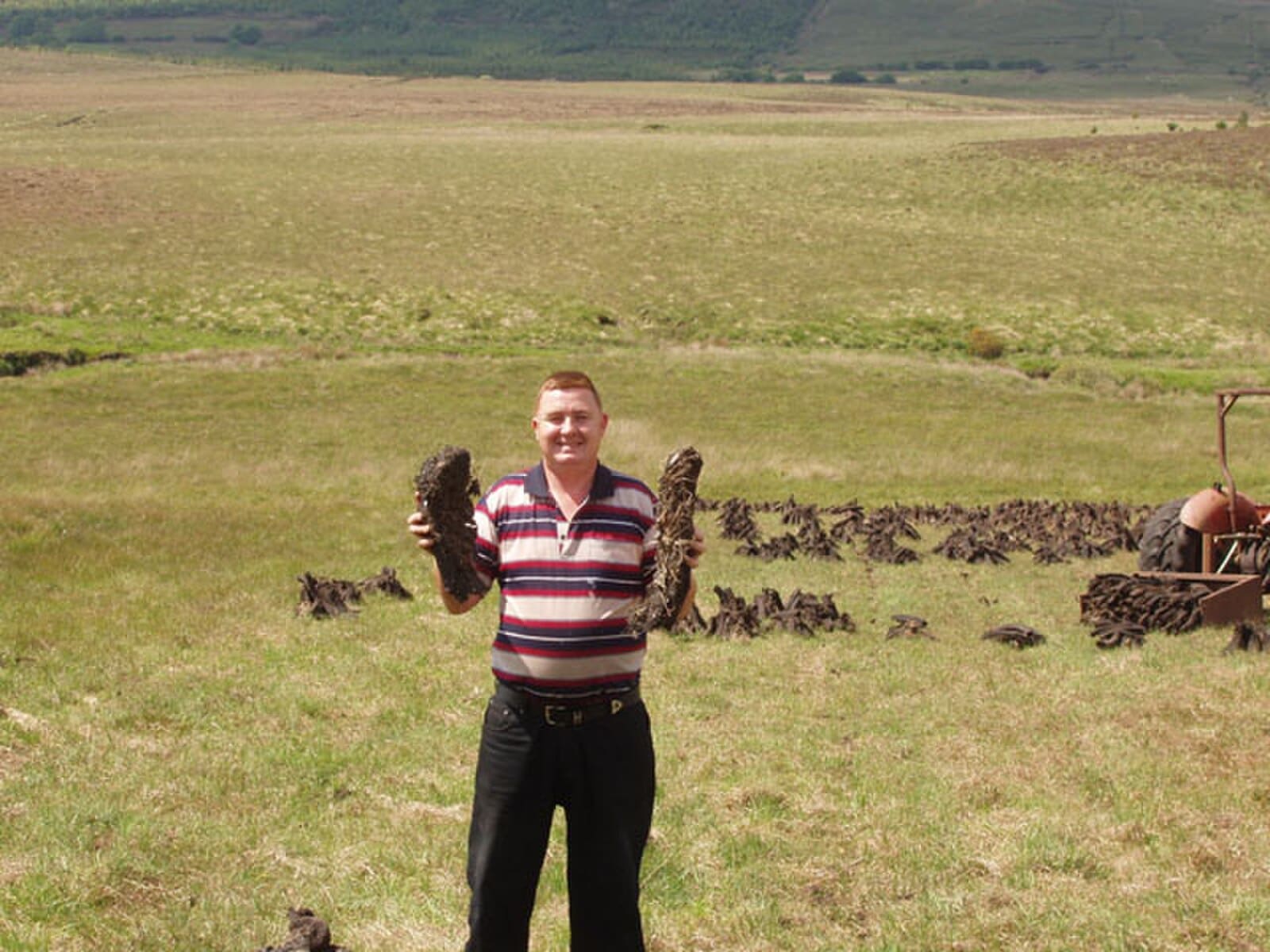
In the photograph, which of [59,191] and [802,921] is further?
[59,191]

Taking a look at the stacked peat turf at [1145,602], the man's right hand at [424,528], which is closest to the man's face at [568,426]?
the man's right hand at [424,528]

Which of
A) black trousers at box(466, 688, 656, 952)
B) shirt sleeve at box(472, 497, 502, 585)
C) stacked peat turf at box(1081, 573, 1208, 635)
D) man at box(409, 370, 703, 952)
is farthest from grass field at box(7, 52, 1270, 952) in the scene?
shirt sleeve at box(472, 497, 502, 585)

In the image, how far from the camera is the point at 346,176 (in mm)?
84625

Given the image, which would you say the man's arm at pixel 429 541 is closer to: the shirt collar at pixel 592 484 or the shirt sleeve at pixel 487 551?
the shirt sleeve at pixel 487 551

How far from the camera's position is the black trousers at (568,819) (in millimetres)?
5746

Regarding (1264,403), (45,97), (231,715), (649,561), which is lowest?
(1264,403)

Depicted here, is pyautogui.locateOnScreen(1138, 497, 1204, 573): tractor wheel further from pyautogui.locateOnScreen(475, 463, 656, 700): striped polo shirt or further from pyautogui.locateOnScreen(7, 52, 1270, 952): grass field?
pyautogui.locateOnScreen(475, 463, 656, 700): striped polo shirt

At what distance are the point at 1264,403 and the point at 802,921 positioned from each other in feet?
135

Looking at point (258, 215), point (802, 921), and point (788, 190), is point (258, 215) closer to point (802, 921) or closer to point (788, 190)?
point (788, 190)

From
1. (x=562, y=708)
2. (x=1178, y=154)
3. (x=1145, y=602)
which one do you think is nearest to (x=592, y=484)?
(x=562, y=708)

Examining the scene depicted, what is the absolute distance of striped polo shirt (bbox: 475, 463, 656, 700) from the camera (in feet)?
18.5

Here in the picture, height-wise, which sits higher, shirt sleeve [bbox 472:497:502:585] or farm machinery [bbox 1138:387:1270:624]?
shirt sleeve [bbox 472:497:502:585]

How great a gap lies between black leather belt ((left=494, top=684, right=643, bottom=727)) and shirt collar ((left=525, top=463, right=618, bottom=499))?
2.66 feet

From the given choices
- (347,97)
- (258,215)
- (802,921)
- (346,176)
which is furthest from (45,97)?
(802,921)
